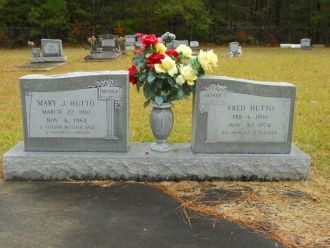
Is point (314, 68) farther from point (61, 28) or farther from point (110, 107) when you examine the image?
point (61, 28)

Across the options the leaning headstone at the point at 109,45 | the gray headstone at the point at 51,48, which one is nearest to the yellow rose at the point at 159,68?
the gray headstone at the point at 51,48

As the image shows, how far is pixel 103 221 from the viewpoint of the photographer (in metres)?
3.95

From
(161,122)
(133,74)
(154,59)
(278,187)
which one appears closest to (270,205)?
(278,187)

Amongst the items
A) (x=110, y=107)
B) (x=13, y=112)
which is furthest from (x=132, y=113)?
(x=110, y=107)

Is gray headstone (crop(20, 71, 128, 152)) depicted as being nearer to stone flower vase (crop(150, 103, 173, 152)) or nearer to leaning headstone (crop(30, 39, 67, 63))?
stone flower vase (crop(150, 103, 173, 152))

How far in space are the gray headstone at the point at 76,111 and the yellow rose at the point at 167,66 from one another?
1.28 ft

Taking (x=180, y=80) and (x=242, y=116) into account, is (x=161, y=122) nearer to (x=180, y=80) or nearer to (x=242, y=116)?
(x=180, y=80)

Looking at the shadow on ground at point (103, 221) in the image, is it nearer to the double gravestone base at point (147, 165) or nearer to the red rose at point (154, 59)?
the double gravestone base at point (147, 165)

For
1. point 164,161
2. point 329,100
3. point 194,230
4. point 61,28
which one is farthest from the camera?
point 61,28

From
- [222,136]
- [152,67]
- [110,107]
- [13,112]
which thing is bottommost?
[13,112]

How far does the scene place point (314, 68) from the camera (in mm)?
17109

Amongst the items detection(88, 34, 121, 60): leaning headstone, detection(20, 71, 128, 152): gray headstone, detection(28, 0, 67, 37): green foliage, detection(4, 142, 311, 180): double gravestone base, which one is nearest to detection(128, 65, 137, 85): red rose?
detection(20, 71, 128, 152): gray headstone

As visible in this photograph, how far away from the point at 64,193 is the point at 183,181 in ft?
4.25

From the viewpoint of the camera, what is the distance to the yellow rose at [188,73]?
4789 millimetres
